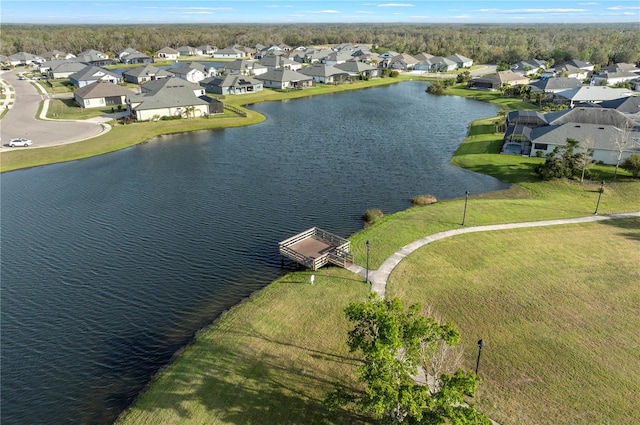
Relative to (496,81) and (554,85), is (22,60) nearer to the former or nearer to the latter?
(496,81)

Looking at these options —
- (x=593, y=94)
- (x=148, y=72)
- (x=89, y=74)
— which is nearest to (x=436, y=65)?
(x=593, y=94)

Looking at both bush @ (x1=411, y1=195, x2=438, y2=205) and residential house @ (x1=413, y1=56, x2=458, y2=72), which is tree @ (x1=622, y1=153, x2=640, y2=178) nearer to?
bush @ (x1=411, y1=195, x2=438, y2=205)

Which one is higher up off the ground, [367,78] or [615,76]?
[615,76]

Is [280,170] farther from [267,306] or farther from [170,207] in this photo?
[267,306]

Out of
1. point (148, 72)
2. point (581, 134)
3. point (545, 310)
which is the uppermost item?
point (148, 72)

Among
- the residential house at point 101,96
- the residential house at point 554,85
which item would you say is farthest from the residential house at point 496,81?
the residential house at point 101,96

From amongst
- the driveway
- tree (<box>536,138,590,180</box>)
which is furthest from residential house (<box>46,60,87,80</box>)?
tree (<box>536,138,590,180</box>)

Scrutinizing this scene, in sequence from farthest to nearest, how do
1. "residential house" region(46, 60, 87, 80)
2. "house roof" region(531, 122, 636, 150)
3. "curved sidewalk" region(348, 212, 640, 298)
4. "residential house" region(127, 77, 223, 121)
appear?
"residential house" region(46, 60, 87, 80)
"residential house" region(127, 77, 223, 121)
"house roof" region(531, 122, 636, 150)
"curved sidewalk" region(348, 212, 640, 298)

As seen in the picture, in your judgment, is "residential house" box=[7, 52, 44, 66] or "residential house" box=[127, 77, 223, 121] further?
"residential house" box=[7, 52, 44, 66]

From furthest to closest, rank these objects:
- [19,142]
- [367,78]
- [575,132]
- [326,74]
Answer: [367,78]
[326,74]
[19,142]
[575,132]
